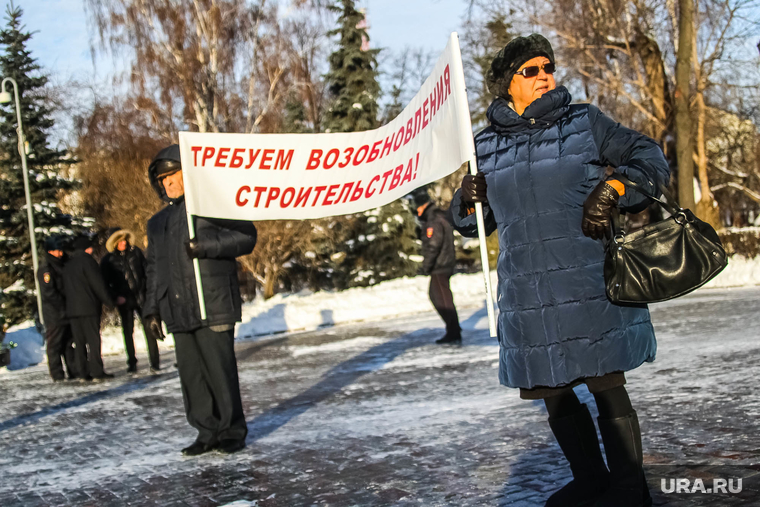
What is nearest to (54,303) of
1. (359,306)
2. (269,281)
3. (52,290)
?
(52,290)

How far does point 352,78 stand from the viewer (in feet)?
111

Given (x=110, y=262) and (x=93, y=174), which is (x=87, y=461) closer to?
(x=110, y=262)

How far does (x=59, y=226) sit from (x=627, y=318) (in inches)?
1011

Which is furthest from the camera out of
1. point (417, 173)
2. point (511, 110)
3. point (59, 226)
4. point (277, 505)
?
point (59, 226)

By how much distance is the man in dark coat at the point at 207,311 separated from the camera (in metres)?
5.79

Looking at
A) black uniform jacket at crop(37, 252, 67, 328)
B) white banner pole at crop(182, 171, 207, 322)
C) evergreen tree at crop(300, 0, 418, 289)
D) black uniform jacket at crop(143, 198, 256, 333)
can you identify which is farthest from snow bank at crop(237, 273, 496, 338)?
white banner pole at crop(182, 171, 207, 322)

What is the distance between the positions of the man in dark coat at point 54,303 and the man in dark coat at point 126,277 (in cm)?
60

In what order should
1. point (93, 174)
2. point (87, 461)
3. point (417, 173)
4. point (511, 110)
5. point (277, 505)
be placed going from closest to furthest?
point (511, 110)
point (277, 505)
point (417, 173)
point (87, 461)
point (93, 174)

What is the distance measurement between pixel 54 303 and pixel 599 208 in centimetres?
974

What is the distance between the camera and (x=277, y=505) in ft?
14.0

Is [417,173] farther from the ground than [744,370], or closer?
farther from the ground

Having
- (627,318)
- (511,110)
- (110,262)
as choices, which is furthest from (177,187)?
(110,262)

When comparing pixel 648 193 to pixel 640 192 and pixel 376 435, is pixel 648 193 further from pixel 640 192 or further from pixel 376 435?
pixel 376 435

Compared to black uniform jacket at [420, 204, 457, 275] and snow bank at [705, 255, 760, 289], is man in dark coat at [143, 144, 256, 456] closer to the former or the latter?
black uniform jacket at [420, 204, 457, 275]
